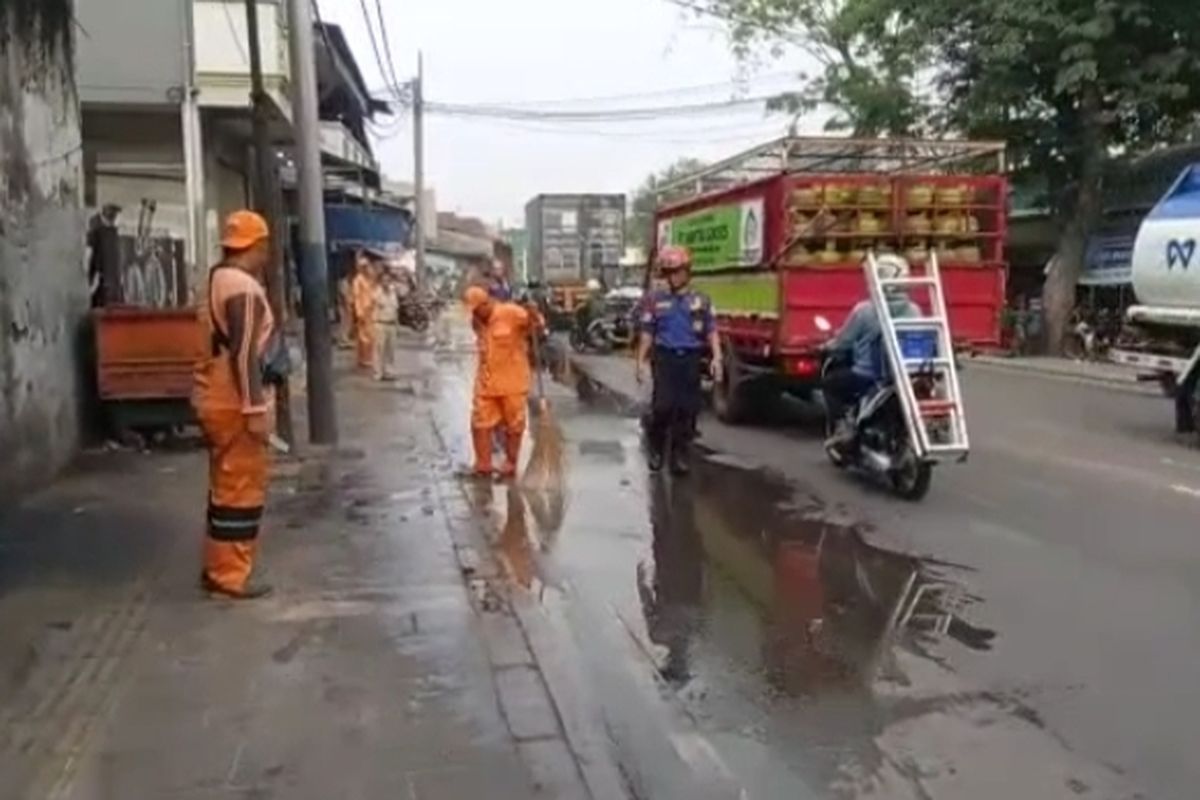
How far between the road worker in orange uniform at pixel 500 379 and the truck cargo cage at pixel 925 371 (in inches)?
108

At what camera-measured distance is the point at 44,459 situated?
1004 cm

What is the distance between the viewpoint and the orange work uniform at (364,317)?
20422 millimetres

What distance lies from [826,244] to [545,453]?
3351mm

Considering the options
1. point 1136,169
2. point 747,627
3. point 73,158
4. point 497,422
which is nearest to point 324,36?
point 73,158

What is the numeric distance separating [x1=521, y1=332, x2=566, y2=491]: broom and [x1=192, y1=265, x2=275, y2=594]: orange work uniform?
366 cm

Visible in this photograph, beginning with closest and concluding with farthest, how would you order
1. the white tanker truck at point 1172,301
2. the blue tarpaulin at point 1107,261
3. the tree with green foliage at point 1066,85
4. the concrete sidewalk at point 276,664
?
the concrete sidewalk at point 276,664 → the white tanker truck at point 1172,301 → the tree with green foliage at point 1066,85 → the blue tarpaulin at point 1107,261

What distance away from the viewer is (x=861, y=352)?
421 inches

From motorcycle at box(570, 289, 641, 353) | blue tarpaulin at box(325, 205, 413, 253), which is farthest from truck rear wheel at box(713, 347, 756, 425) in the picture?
blue tarpaulin at box(325, 205, 413, 253)

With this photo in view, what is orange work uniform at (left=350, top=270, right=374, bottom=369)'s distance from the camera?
2042cm

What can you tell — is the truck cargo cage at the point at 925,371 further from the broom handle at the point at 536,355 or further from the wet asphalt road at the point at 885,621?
the broom handle at the point at 536,355

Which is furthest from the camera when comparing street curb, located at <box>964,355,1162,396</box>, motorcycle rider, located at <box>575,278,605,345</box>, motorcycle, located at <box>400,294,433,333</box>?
motorcycle, located at <box>400,294,433,333</box>

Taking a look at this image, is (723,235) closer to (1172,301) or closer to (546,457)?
(546,457)

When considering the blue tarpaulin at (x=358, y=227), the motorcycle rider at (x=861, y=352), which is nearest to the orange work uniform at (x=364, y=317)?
Result: the blue tarpaulin at (x=358, y=227)

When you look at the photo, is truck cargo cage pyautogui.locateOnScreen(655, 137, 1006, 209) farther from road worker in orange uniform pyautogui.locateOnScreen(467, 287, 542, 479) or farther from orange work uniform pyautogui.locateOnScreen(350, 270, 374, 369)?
orange work uniform pyautogui.locateOnScreen(350, 270, 374, 369)
